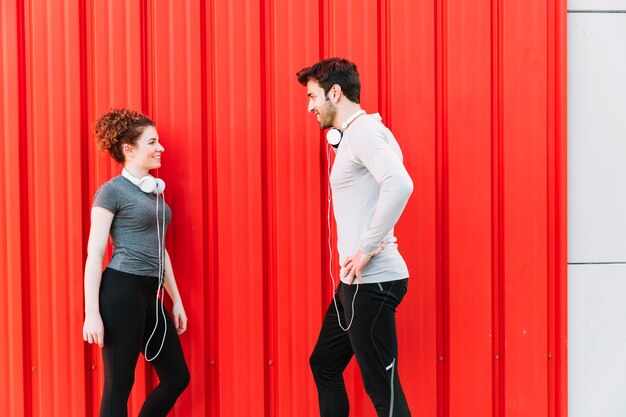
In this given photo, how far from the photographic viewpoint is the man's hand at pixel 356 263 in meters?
2.14

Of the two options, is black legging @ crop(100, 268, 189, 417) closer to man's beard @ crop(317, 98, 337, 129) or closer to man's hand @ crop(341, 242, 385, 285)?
man's hand @ crop(341, 242, 385, 285)

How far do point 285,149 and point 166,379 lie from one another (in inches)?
53.7

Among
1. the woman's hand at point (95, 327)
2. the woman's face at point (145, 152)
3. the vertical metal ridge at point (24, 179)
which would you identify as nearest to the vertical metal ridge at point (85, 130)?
the vertical metal ridge at point (24, 179)

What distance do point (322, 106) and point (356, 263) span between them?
74 cm

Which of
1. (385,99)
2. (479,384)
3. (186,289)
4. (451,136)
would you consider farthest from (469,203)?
(186,289)

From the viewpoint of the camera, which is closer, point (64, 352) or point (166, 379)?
point (166, 379)

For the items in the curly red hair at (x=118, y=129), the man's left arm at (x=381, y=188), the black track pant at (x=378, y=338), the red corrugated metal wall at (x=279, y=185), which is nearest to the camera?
the man's left arm at (x=381, y=188)

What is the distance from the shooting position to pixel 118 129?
2.54 m

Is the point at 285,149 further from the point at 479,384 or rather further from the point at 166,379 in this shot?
the point at 479,384

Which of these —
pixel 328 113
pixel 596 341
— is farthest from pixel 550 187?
pixel 328 113

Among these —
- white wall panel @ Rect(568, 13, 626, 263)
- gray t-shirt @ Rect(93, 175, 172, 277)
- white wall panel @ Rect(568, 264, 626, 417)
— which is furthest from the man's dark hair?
white wall panel @ Rect(568, 264, 626, 417)

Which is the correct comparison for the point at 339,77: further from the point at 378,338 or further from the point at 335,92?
the point at 378,338

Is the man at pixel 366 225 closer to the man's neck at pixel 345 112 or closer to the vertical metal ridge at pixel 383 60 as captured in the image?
the man's neck at pixel 345 112

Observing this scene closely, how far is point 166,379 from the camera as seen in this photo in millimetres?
2564
